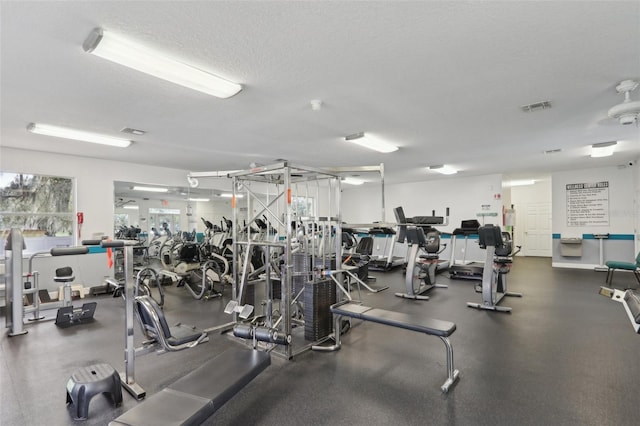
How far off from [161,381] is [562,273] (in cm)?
907

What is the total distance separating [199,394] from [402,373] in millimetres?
1786

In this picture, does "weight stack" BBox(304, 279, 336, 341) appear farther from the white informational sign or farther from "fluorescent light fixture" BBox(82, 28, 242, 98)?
the white informational sign

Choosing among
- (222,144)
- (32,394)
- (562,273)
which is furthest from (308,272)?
(562,273)

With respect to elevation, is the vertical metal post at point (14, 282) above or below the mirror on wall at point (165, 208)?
below

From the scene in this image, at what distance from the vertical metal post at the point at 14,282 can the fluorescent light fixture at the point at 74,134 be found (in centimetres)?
141

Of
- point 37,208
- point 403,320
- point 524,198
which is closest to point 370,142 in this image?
point 403,320

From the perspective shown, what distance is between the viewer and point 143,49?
235 centimetres

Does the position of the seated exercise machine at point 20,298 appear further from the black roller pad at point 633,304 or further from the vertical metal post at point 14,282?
the black roller pad at point 633,304

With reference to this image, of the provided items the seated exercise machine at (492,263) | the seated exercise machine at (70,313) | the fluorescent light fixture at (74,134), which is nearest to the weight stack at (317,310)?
the seated exercise machine at (492,263)

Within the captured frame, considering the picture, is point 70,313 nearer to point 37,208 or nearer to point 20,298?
point 20,298

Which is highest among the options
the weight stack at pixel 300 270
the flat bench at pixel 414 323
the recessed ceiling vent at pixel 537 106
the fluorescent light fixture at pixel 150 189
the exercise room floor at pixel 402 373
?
the recessed ceiling vent at pixel 537 106

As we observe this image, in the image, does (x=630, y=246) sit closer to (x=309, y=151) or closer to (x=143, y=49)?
(x=309, y=151)

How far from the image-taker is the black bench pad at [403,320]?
2695 millimetres

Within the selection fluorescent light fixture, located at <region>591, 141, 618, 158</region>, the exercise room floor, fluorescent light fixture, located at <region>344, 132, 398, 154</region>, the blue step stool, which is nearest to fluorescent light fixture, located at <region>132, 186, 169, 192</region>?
the exercise room floor
